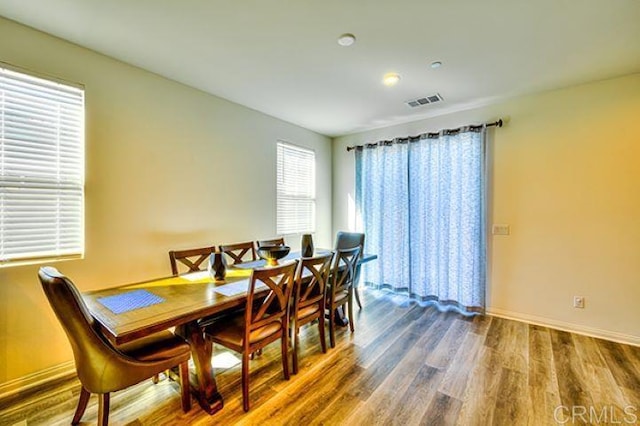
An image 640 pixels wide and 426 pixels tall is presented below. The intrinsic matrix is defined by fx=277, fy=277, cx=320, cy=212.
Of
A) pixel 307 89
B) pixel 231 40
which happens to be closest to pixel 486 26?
pixel 307 89

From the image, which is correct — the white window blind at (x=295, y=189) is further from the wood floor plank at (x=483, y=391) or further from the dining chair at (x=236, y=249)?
the wood floor plank at (x=483, y=391)

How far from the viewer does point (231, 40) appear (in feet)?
7.25

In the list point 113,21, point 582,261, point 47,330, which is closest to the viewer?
point 113,21

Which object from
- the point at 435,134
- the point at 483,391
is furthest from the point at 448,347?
the point at 435,134

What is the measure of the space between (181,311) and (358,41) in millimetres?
2317

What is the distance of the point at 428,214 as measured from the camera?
3814 mm

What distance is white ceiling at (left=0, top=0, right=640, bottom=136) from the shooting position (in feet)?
6.07

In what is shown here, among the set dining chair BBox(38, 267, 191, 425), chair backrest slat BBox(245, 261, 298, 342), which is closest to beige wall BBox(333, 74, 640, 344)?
chair backrest slat BBox(245, 261, 298, 342)

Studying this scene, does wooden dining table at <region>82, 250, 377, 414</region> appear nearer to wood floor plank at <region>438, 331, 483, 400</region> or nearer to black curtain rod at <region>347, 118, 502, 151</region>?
wood floor plank at <region>438, 331, 483, 400</region>

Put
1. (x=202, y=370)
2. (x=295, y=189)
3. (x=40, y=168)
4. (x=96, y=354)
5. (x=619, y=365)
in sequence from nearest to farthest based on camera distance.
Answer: (x=96, y=354), (x=202, y=370), (x=40, y=168), (x=619, y=365), (x=295, y=189)

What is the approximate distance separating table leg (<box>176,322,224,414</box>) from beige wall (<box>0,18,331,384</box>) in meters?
1.14

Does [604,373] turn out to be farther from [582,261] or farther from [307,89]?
[307,89]

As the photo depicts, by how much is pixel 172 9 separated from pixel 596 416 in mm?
3891

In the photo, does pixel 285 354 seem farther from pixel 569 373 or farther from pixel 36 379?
pixel 569 373
